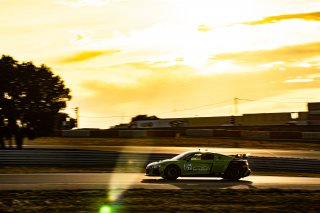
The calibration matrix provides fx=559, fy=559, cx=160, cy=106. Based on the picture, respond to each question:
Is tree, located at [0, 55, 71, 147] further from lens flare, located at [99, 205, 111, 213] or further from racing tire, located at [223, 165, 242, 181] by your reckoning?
lens flare, located at [99, 205, 111, 213]

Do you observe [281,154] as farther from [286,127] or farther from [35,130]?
[286,127]

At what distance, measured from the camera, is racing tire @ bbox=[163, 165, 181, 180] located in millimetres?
20031

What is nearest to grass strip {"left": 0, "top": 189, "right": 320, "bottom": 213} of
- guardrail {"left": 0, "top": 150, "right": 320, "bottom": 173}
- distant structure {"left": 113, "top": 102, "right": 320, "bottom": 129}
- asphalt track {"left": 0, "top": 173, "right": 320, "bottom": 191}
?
asphalt track {"left": 0, "top": 173, "right": 320, "bottom": 191}

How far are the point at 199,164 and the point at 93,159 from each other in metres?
7.55

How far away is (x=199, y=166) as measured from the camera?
20.5m

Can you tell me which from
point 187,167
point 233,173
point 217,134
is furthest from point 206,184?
point 217,134

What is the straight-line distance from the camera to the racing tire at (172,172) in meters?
20.0

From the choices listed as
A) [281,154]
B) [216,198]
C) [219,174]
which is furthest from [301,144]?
[216,198]

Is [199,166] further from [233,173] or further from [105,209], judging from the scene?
[105,209]

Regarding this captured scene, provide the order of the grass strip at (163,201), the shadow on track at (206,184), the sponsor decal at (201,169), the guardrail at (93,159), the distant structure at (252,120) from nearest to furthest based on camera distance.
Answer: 1. the grass strip at (163,201)
2. the shadow on track at (206,184)
3. the sponsor decal at (201,169)
4. the guardrail at (93,159)
5. the distant structure at (252,120)

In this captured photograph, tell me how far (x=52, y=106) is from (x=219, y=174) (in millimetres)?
17040

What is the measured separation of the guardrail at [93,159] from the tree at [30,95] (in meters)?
7.91

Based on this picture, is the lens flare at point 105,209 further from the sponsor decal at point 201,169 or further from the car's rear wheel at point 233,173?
the car's rear wheel at point 233,173

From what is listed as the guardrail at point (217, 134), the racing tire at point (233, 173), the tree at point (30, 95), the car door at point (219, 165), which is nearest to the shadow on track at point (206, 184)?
the racing tire at point (233, 173)
